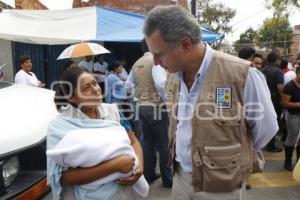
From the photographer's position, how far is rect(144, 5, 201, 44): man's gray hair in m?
1.85

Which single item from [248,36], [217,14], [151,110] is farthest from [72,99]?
[248,36]

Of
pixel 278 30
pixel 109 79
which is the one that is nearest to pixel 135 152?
pixel 109 79

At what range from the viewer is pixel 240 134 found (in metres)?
1.96

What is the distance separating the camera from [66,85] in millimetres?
2107

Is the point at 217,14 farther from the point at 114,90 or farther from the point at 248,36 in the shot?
the point at 114,90

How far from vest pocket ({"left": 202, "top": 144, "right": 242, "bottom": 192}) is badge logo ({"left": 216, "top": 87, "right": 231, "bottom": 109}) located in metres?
0.22

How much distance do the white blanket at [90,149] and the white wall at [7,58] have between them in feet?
28.5

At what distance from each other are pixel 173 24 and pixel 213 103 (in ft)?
1.51

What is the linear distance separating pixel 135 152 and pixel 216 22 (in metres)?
32.0

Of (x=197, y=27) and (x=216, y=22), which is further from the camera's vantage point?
(x=216, y=22)

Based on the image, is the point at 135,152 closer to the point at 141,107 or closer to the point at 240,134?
the point at 240,134

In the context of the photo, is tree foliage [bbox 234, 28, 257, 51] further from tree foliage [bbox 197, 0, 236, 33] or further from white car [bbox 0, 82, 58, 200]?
white car [bbox 0, 82, 58, 200]

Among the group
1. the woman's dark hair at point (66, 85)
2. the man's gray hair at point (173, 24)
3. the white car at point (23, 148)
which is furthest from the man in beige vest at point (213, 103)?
the white car at point (23, 148)

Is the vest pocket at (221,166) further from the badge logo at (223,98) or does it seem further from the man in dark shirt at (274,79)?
the man in dark shirt at (274,79)
